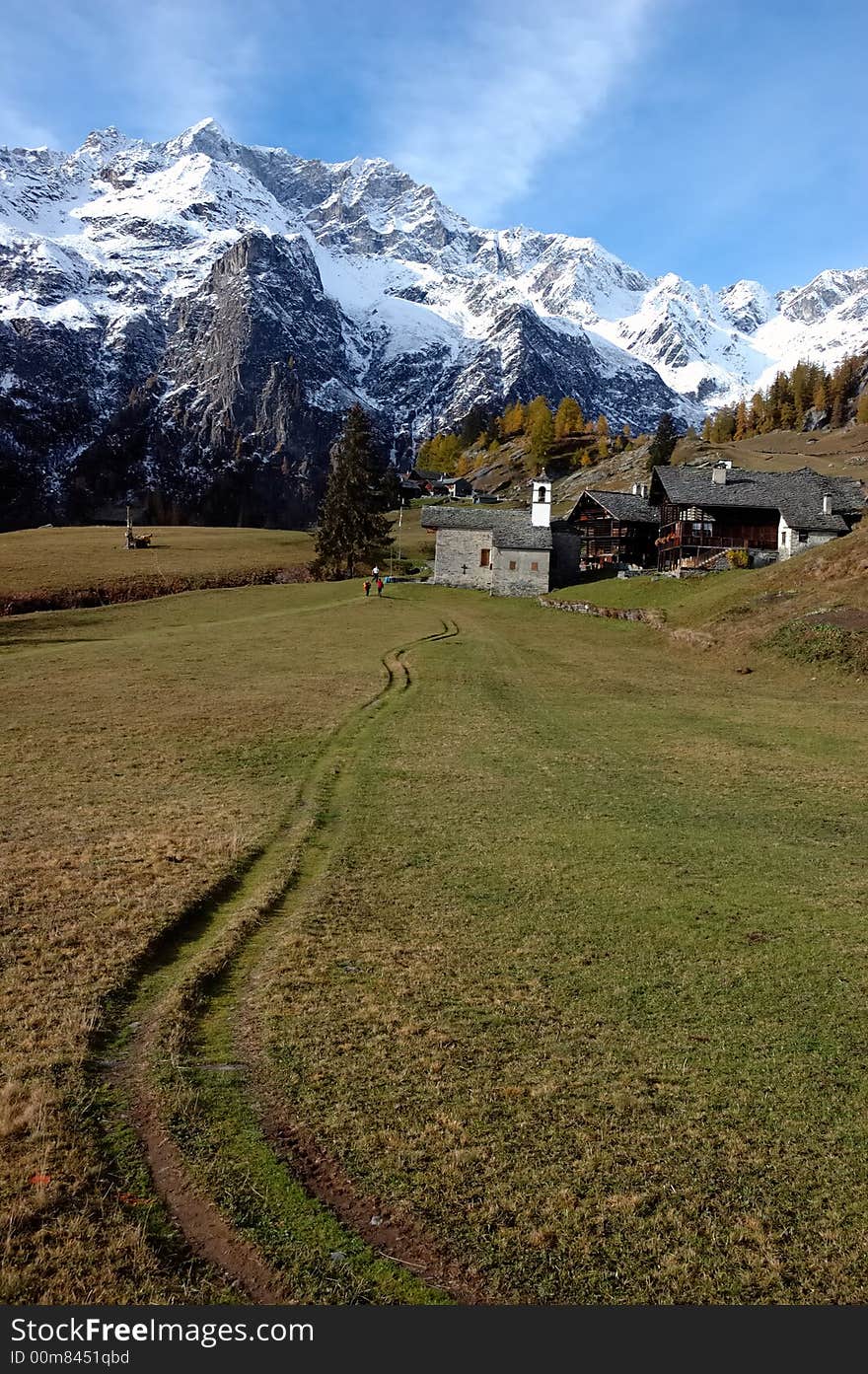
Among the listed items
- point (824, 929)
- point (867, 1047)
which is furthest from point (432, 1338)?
point (824, 929)

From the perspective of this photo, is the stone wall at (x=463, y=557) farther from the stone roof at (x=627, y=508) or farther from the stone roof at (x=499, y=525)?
the stone roof at (x=627, y=508)

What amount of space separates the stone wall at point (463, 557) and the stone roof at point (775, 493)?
18.3m

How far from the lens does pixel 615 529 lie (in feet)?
291

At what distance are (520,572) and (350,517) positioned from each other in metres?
21.0

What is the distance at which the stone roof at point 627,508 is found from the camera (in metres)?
86.1

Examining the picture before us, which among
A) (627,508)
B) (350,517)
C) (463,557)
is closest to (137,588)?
(350,517)

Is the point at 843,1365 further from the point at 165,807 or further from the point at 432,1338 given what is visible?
the point at 165,807

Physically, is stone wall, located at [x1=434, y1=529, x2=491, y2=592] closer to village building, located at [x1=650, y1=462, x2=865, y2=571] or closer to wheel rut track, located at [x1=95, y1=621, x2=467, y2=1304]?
village building, located at [x1=650, y1=462, x2=865, y2=571]

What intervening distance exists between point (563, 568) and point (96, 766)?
2535 inches

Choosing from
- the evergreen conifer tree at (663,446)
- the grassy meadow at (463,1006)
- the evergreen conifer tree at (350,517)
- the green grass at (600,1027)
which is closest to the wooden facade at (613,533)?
the evergreen conifer tree at (350,517)

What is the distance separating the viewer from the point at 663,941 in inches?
449

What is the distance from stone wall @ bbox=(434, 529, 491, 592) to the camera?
79.6 metres

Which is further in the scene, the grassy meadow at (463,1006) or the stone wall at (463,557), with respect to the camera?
the stone wall at (463,557)

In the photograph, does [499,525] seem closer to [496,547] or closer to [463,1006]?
[496,547]
